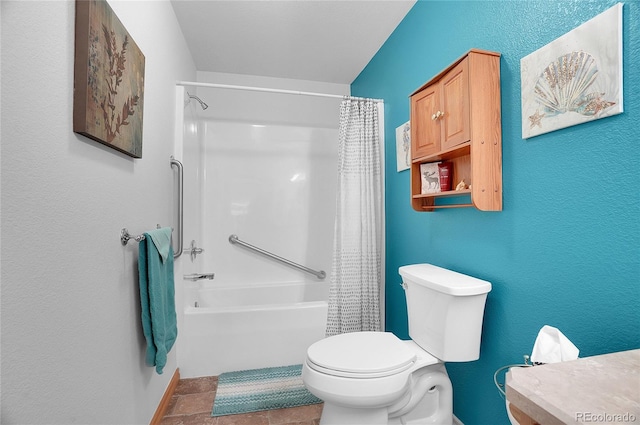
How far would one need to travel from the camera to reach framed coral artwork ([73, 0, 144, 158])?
909 millimetres

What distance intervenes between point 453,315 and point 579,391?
78cm

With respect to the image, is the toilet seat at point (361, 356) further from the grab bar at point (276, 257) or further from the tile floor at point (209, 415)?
the grab bar at point (276, 257)

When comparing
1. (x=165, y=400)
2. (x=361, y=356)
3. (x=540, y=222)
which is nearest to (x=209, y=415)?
(x=165, y=400)

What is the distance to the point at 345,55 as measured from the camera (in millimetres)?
2586

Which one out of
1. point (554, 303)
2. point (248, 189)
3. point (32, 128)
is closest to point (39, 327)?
point (32, 128)

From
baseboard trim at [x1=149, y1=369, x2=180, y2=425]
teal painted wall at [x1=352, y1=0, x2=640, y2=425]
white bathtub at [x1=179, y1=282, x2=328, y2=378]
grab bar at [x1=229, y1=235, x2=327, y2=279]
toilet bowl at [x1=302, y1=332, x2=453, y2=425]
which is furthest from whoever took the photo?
grab bar at [x1=229, y1=235, x2=327, y2=279]

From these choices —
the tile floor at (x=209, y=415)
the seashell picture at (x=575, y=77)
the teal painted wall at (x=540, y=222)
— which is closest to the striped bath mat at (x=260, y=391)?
the tile floor at (x=209, y=415)

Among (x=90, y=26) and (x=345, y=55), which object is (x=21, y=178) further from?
(x=345, y=55)

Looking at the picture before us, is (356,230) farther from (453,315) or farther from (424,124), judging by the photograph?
(453,315)

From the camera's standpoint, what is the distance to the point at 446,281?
4.45 feet

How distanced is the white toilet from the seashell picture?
2.27ft

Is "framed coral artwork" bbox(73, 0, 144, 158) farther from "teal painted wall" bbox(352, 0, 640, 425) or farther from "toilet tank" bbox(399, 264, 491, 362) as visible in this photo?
"teal painted wall" bbox(352, 0, 640, 425)

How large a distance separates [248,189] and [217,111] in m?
0.81

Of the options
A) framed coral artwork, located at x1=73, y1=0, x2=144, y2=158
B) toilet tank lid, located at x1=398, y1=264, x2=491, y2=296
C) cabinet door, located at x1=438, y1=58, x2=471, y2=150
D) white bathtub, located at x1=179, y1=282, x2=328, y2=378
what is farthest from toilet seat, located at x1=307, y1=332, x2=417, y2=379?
framed coral artwork, located at x1=73, y1=0, x2=144, y2=158
